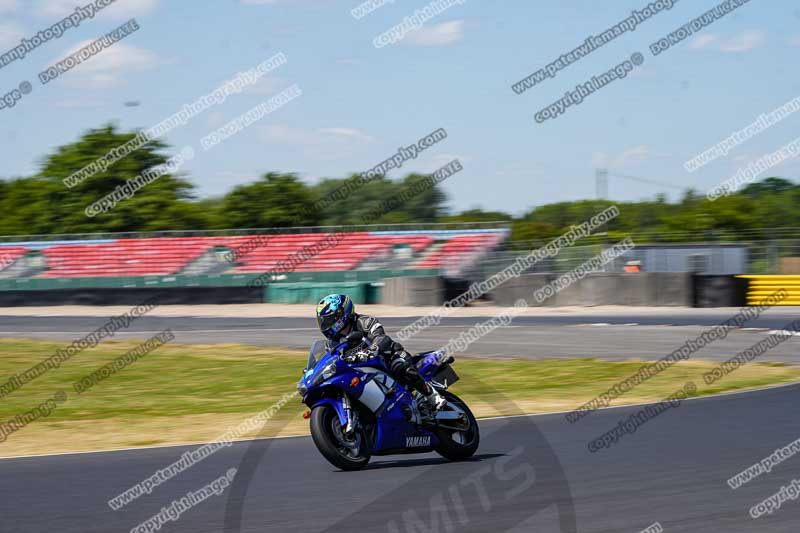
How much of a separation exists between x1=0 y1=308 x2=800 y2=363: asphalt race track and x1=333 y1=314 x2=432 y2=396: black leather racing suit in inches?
430

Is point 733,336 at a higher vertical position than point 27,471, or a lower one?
lower

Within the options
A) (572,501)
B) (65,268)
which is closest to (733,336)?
(572,501)

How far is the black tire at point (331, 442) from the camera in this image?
805 cm

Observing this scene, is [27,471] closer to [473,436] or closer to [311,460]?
[311,460]

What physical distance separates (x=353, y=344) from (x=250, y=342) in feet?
54.1

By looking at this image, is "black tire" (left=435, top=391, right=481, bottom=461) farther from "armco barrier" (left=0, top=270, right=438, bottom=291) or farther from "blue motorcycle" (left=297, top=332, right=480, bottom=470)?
Answer: "armco barrier" (left=0, top=270, right=438, bottom=291)

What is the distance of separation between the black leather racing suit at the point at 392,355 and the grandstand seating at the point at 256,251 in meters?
27.5

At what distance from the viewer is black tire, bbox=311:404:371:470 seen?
805cm

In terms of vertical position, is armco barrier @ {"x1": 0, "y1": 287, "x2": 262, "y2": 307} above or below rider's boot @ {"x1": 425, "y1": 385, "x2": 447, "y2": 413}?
above

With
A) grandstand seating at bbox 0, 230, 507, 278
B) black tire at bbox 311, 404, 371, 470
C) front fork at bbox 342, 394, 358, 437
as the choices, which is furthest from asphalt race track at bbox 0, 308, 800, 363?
front fork at bbox 342, 394, 358, 437

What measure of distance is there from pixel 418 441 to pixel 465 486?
1128 millimetres

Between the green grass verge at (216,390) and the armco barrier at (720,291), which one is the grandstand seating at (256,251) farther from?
the green grass verge at (216,390)

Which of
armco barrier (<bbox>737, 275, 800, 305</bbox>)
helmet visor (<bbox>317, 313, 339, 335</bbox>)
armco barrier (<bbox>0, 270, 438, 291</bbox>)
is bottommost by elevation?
armco barrier (<bbox>737, 275, 800, 305</bbox>)

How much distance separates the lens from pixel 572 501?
6.89 meters
